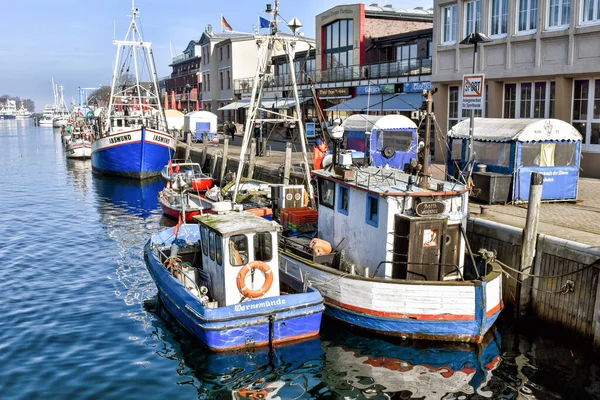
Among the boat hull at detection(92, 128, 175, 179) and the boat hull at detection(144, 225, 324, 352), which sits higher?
the boat hull at detection(92, 128, 175, 179)

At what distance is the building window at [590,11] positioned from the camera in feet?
69.3

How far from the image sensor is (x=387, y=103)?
1346 inches

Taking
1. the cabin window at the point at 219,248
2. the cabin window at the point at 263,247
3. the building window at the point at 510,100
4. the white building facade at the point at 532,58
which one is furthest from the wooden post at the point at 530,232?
the building window at the point at 510,100

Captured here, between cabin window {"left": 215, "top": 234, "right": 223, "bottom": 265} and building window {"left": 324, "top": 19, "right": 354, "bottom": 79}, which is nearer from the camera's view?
cabin window {"left": 215, "top": 234, "right": 223, "bottom": 265}

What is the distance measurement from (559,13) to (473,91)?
8336mm

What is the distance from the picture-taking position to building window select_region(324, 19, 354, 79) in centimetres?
4203

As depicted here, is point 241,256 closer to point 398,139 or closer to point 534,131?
point 534,131

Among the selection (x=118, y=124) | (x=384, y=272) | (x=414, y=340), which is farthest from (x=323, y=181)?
(x=118, y=124)

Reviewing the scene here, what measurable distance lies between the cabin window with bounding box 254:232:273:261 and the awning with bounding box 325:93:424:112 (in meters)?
19.5

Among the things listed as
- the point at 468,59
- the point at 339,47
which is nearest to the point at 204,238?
the point at 468,59

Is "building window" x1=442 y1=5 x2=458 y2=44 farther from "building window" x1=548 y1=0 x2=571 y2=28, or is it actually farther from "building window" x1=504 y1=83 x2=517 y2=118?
"building window" x1=548 y1=0 x2=571 y2=28

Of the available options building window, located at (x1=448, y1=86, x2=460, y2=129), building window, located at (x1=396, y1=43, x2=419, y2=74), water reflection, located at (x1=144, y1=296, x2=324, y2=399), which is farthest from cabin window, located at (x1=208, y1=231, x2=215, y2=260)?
building window, located at (x1=396, y1=43, x2=419, y2=74)

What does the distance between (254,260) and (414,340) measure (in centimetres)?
382

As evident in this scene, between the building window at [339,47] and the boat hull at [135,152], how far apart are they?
1312 cm
